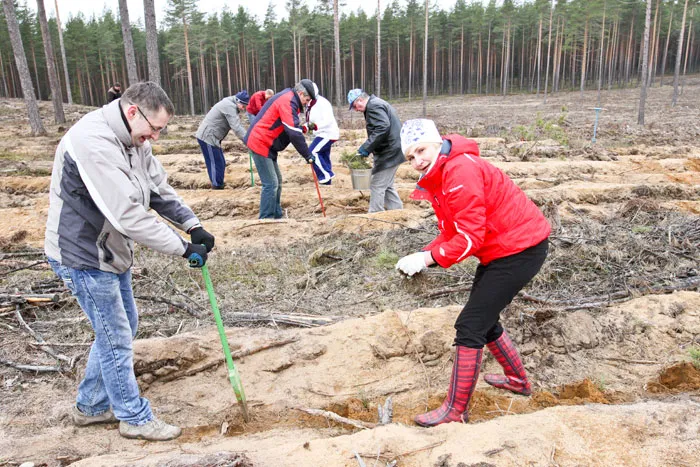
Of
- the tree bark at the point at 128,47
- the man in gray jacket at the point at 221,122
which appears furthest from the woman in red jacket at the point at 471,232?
the tree bark at the point at 128,47

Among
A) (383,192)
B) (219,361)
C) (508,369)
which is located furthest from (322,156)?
(508,369)

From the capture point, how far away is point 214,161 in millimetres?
9547

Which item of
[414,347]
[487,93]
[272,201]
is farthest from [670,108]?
[414,347]

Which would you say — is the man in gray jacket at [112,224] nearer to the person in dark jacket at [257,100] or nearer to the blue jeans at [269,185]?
the blue jeans at [269,185]

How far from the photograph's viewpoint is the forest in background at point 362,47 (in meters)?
41.7

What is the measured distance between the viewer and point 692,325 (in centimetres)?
391

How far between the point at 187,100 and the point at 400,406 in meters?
49.7

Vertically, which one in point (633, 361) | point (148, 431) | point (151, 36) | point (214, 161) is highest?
point (151, 36)

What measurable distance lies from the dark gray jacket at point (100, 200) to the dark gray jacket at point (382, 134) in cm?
422

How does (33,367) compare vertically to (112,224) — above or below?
below

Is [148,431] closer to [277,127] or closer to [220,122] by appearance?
[277,127]

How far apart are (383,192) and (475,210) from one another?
4.80 meters

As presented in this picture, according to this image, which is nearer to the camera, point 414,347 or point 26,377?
point 26,377

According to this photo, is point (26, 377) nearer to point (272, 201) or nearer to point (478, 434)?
point (478, 434)
